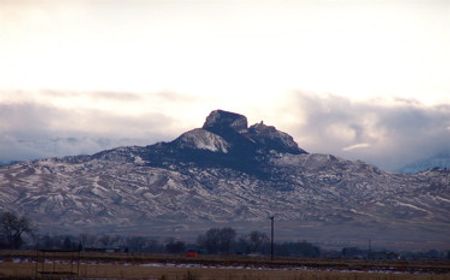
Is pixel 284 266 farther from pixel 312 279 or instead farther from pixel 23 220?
pixel 23 220

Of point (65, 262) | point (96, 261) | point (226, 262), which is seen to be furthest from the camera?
point (226, 262)

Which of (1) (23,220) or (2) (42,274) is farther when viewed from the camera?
(1) (23,220)

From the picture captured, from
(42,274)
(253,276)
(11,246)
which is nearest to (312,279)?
(253,276)

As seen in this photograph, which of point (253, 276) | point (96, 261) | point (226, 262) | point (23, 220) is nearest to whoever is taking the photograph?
point (253, 276)

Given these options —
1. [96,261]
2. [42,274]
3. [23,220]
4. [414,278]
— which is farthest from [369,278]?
[23,220]

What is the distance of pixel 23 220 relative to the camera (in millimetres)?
186250

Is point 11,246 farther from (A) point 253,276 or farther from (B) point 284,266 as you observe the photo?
(A) point 253,276

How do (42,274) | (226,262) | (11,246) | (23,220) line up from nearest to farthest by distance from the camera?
(42,274), (226,262), (11,246), (23,220)

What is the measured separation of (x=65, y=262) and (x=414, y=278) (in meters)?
38.0

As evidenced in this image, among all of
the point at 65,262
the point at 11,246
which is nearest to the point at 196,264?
the point at 65,262

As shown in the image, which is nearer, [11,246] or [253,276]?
[253,276]

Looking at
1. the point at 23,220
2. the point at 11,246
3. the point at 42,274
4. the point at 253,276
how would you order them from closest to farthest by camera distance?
the point at 42,274 → the point at 253,276 → the point at 11,246 → the point at 23,220

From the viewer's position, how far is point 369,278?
86.4m

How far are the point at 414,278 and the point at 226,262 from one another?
35285 millimetres
